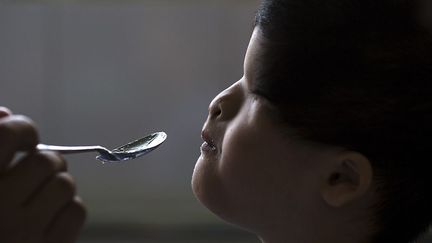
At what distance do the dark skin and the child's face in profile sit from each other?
0.66ft

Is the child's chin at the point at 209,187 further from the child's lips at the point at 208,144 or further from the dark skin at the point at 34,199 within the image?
the dark skin at the point at 34,199

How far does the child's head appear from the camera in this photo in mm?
569

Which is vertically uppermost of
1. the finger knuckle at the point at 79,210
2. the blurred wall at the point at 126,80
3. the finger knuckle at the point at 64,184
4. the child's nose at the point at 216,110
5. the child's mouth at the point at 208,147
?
the finger knuckle at the point at 64,184

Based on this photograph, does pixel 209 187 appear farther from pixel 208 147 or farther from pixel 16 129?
pixel 16 129

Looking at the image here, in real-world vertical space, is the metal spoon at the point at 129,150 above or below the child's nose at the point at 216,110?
below

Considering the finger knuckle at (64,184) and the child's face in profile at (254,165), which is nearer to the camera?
the finger knuckle at (64,184)

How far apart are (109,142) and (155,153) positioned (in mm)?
85

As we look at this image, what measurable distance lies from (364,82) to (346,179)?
9 cm

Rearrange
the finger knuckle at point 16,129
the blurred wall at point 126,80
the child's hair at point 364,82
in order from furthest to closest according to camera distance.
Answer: the blurred wall at point 126,80 < the child's hair at point 364,82 < the finger knuckle at point 16,129

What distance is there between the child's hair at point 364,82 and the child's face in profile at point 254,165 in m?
0.02

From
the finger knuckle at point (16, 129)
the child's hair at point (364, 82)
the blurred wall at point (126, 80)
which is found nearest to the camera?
the finger knuckle at point (16, 129)

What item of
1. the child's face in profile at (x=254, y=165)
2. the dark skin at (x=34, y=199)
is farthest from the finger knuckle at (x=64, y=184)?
the child's face in profile at (x=254, y=165)

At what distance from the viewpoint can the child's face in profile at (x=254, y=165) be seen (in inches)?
24.1

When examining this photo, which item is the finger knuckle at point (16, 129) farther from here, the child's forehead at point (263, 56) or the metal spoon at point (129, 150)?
the child's forehead at point (263, 56)
